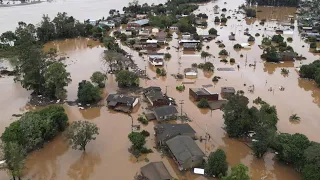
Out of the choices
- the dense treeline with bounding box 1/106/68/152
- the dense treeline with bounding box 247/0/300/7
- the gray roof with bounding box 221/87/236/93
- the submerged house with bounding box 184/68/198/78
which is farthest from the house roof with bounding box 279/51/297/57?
the dense treeline with bounding box 247/0/300/7

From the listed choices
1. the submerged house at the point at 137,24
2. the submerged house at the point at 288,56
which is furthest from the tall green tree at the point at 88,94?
the submerged house at the point at 137,24

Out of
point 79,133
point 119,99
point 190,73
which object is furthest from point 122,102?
point 190,73

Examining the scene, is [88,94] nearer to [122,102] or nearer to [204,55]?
[122,102]

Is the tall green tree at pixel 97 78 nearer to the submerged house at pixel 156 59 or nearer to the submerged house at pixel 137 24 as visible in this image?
the submerged house at pixel 156 59

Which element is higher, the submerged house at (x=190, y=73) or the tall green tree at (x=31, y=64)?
the tall green tree at (x=31, y=64)

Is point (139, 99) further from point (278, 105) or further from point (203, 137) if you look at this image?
point (278, 105)

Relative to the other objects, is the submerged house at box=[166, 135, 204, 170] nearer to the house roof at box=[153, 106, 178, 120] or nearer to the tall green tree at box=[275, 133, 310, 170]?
the house roof at box=[153, 106, 178, 120]

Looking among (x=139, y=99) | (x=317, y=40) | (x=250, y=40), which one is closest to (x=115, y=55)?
(x=139, y=99)

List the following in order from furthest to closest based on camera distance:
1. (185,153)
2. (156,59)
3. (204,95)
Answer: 1. (156,59)
2. (204,95)
3. (185,153)
